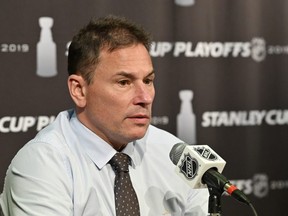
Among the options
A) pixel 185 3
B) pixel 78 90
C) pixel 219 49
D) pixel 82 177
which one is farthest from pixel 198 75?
pixel 82 177

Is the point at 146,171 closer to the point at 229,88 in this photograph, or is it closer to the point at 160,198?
the point at 160,198

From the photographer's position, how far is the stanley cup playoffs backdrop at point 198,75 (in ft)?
9.25

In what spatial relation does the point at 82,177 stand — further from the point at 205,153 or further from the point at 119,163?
the point at 205,153

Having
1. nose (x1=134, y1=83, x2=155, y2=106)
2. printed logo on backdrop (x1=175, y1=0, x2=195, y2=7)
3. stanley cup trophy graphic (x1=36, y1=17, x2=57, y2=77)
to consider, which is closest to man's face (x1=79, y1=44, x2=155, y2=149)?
nose (x1=134, y1=83, x2=155, y2=106)

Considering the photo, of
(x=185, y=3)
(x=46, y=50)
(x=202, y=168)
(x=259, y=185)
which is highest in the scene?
(x=185, y=3)

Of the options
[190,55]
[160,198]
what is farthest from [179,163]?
[190,55]

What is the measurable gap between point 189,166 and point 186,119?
1516mm

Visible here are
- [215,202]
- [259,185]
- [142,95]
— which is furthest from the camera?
[259,185]

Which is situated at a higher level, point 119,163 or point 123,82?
point 123,82

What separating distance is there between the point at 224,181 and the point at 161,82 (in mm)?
1605

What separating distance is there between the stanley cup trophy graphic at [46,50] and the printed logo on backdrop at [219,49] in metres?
0.53

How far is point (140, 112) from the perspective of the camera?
1.88 metres

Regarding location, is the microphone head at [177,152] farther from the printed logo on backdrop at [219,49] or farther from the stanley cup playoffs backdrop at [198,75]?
the printed logo on backdrop at [219,49]

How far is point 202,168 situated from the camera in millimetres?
1574
